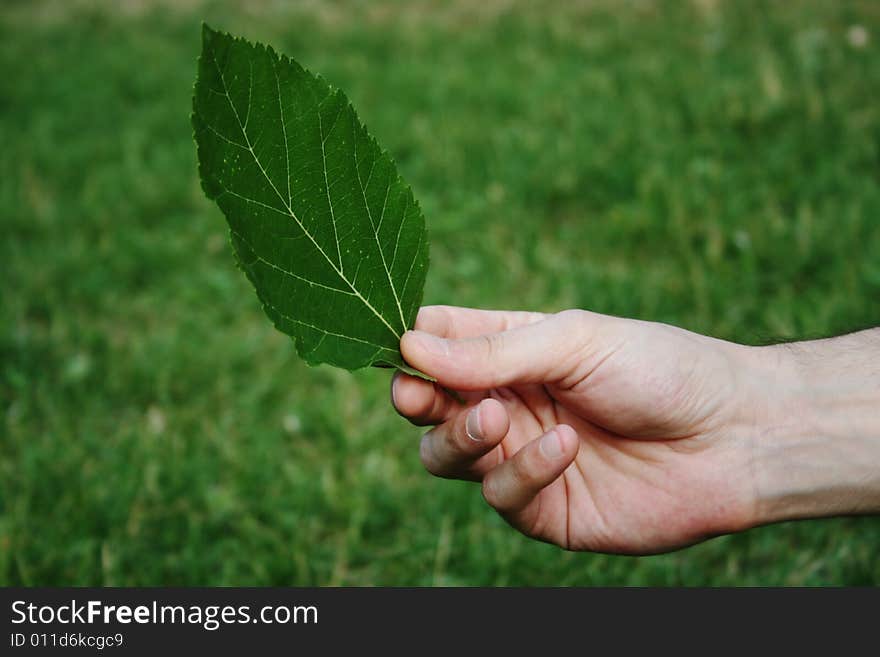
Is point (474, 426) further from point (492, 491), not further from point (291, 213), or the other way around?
point (291, 213)

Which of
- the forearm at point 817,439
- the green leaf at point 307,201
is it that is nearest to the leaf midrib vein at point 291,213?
the green leaf at point 307,201

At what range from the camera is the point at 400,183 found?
46.2 inches

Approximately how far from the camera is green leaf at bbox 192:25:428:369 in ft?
3.33

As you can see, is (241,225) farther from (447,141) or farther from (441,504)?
(447,141)

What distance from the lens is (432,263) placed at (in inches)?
131

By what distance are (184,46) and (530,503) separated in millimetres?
5112

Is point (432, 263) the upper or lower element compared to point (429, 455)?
upper

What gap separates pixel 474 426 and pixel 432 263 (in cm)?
196

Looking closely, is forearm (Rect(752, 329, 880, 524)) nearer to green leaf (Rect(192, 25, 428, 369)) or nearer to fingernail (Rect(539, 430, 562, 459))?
fingernail (Rect(539, 430, 562, 459))

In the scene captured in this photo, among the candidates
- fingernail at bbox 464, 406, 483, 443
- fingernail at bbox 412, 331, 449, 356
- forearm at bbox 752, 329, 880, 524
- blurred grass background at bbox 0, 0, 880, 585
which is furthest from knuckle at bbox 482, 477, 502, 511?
blurred grass background at bbox 0, 0, 880, 585

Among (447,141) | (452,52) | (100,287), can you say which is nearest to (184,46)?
(452,52)

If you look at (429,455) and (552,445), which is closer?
(552,445)

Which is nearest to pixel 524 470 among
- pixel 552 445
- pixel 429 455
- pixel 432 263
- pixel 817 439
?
pixel 552 445

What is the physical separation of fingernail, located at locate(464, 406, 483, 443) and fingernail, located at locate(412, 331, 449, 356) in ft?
0.40
